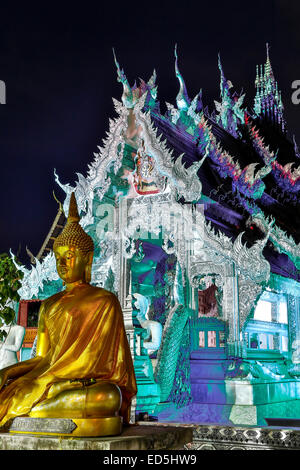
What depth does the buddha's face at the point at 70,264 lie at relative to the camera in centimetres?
375

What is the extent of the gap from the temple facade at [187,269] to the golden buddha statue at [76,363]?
3.44 meters

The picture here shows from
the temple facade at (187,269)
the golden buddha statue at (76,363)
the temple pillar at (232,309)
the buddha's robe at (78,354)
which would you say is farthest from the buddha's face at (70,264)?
the temple pillar at (232,309)

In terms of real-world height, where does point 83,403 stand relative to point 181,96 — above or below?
below

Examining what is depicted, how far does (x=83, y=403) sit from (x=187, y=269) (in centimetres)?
555

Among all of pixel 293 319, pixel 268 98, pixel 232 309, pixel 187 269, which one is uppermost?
pixel 268 98

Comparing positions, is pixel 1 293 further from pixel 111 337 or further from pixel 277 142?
pixel 277 142

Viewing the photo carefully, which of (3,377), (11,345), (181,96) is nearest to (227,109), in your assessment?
(181,96)

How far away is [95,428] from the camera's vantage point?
2.99m

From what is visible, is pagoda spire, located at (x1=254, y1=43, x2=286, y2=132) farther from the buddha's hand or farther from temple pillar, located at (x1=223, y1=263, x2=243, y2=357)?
the buddha's hand

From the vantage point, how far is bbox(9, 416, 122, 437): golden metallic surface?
9.73 feet

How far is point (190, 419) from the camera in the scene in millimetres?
7820

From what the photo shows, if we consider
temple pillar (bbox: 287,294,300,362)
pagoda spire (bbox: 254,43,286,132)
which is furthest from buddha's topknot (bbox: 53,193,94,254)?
pagoda spire (bbox: 254,43,286,132)

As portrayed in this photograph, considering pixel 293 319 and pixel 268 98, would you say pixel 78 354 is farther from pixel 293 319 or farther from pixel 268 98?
pixel 268 98

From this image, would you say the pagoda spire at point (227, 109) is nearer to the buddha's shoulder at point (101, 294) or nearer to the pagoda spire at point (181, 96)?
the pagoda spire at point (181, 96)
